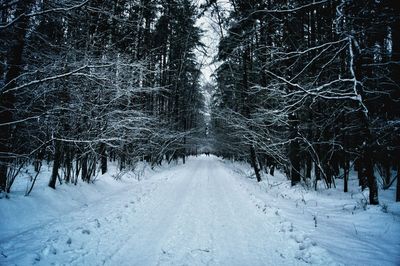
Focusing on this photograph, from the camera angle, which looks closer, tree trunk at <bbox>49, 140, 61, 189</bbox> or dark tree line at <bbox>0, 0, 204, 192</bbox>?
dark tree line at <bbox>0, 0, 204, 192</bbox>

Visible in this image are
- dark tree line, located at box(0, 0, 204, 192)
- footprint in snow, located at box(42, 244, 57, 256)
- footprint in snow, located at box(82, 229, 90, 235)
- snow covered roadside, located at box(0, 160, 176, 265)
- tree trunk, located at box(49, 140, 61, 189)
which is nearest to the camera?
footprint in snow, located at box(42, 244, 57, 256)

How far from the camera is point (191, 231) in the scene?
16.7ft

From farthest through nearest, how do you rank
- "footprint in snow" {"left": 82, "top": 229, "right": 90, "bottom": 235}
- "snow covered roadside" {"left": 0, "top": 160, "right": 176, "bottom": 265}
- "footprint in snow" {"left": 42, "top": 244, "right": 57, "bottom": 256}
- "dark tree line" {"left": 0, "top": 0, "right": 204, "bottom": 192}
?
"footprint in snow" {"left": 82, "top": 229, "right": 90, "bottom": 235}, "dark tree line" {"left": 0, "top": 0, "right": 204, "bottom": 192}, "snow covered roadside" {"left": 0, "top": 160, "right": 176, "bottom": 265}, "footprint in snow" {"left": 42, "top": 244, "right": 57, "bottom": 256}

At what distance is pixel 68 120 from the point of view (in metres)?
7.66

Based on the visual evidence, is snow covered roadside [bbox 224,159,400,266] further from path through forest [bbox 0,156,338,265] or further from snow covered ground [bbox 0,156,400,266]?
path through forest [bbox 0,156,338,265]

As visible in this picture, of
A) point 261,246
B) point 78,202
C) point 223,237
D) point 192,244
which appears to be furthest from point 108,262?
point 78,202

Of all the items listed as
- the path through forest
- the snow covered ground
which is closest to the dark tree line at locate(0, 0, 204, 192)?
the snow covered ground

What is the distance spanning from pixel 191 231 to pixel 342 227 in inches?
146

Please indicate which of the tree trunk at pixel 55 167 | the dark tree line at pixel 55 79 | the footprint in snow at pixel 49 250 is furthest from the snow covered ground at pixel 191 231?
the dark tree line at pixel 55 79

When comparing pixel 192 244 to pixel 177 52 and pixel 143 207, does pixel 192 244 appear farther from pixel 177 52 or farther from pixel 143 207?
pixel 177 52

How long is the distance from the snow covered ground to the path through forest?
2cm

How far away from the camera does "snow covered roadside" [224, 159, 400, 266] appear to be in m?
3.79

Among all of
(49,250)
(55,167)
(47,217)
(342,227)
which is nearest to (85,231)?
(49,250)

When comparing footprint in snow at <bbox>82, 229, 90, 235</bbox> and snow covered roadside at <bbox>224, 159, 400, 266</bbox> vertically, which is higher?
snow covered roadside at <bbox>224, 159, 400, 266</bbox>
